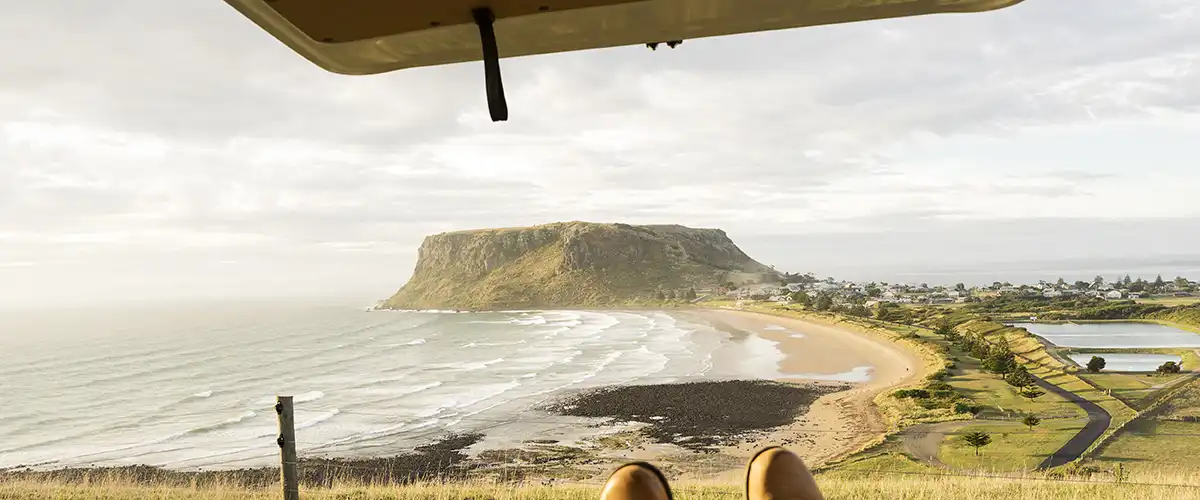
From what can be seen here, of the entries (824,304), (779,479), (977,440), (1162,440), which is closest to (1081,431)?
(1162,440)

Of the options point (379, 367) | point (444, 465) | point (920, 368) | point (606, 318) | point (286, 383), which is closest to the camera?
point (444, 465)

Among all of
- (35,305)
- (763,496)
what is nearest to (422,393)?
(763,496)

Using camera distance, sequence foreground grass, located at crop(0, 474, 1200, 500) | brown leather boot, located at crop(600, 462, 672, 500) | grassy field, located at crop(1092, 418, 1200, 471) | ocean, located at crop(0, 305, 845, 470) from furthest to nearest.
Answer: ocean, located at crop(0, 305, 845, 470)
grassy field, located at crop(1092, 418, 1200, 471)
foreground grass, located at crop(0, 474, 1200, 500)
brown leather boot, located at crop(600, 462, 672, 500)

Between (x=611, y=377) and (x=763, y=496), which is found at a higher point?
(x=763, y=496)

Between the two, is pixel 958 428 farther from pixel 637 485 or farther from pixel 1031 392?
pixel 637 485

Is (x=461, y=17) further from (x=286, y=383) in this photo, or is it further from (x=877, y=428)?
(x=286, y=383)

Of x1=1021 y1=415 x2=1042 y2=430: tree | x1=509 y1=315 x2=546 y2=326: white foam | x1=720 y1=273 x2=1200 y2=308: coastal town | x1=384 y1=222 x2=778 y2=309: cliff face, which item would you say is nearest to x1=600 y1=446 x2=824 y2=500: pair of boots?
x1=1021 y1=415 x2=1042 y2=430: tree

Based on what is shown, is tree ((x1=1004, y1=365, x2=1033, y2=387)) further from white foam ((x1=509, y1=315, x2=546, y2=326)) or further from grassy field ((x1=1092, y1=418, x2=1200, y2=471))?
white foam ((x1=509, y1=315, x2=546, y2=326))

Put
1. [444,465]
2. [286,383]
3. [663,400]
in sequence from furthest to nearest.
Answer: [286,383] < [663,400] < [444,465]
